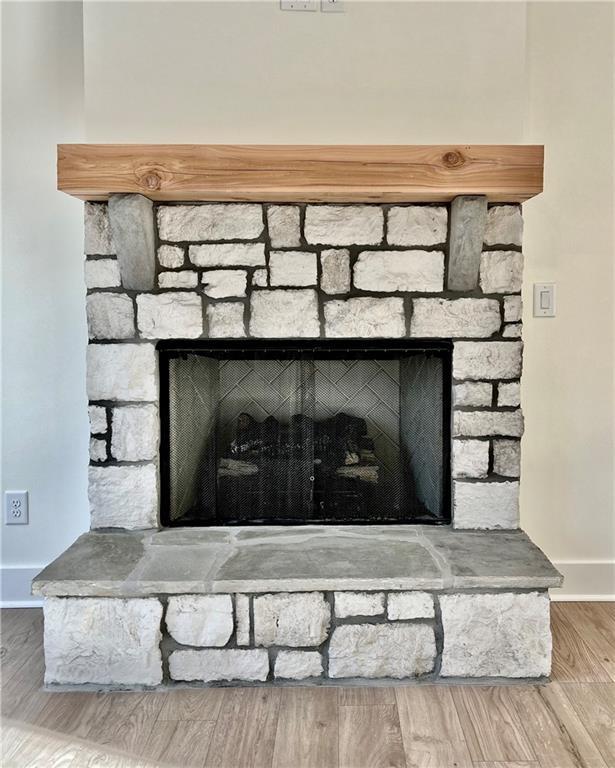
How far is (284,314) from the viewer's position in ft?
6.60

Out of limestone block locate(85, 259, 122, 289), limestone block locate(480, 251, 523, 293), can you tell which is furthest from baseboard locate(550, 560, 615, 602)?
limestone block locate(85, 259, 122, 289)

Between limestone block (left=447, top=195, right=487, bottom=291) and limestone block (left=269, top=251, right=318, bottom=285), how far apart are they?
444mm

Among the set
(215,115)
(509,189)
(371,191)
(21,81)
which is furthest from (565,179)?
(21,81)

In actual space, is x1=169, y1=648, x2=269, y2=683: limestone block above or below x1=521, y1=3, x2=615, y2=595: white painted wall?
below

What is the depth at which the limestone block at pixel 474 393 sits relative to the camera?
2033 millimetres

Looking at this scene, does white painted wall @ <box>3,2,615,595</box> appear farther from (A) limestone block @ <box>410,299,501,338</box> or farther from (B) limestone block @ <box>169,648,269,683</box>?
(B) limestone block @ <box>169,648,269,683</box>

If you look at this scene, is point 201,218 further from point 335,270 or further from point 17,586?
point 17,586

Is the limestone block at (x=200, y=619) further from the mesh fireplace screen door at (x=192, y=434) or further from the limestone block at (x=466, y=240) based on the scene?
the limestone block at (x=466, y=240)

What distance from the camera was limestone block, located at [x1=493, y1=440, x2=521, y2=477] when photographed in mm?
2049

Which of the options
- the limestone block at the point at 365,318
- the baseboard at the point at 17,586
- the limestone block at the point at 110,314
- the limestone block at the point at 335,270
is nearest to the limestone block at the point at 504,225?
the limestone block at the point at 365,318

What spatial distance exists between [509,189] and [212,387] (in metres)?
1.14

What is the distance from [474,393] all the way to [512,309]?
0.99 feet

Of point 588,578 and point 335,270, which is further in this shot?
point 588,578

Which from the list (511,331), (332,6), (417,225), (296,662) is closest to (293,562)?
(296,662)
